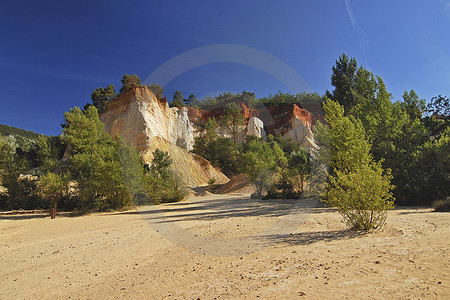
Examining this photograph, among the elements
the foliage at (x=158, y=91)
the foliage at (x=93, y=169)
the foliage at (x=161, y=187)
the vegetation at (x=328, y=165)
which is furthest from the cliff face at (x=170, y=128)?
the vegetation at (x=328, y=165)

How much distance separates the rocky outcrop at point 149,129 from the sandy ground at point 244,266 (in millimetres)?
29961

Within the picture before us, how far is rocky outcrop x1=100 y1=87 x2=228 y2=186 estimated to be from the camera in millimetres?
37125

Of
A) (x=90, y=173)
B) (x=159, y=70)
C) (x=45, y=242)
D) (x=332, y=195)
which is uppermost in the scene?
(x=159, y=70)

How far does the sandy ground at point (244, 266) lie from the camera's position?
312 centimetres

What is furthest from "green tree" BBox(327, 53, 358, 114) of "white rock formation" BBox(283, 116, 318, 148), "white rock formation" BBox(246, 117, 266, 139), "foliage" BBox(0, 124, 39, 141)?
"foliage" BBox(0, 124, 39, 141)

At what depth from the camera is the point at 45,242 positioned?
7.96m

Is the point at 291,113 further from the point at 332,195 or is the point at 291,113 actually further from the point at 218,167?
the point at 332,195

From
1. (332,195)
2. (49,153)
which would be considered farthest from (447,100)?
(49,153)

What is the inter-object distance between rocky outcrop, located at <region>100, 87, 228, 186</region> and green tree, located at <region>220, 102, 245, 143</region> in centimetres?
1611

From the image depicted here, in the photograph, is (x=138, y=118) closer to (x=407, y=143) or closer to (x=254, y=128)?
(x=254, y=128)

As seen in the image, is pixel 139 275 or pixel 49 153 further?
pixel 49 153

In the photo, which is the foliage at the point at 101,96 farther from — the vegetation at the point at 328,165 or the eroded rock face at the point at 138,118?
the vegetation at the point at 328,165

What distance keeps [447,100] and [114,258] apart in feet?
87.3

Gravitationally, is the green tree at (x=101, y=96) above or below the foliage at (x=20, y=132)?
above
